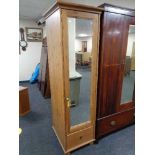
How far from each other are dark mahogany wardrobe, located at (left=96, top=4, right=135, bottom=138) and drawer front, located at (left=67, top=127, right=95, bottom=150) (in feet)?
0.41

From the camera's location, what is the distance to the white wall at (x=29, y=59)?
5.21 meters

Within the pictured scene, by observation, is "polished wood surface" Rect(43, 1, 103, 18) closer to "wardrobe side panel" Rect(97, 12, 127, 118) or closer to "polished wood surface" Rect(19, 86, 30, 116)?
"wardrobe side panel" Rect(97, 12, 127, 118)

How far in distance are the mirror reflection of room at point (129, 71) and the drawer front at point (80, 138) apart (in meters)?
0.76

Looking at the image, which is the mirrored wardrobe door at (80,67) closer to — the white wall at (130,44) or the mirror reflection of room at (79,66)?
the mirror reflection of room at (79,66)

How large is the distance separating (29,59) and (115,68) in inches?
161

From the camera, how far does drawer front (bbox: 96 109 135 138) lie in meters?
2.20

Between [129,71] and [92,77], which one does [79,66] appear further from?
[129,71]

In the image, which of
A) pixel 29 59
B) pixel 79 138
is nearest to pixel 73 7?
pixel 79 138

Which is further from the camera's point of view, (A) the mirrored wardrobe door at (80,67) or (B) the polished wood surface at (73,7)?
(A) the mirrored wardrobe door at (80,67)

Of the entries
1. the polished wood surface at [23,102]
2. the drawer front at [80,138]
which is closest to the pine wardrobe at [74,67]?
the drawer front at [80,138]

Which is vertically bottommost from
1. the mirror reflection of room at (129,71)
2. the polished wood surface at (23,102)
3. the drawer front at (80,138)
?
the drawer front at (80,138)

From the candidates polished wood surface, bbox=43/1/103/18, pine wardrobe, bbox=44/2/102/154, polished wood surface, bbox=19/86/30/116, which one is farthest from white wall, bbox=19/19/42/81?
polished wood surface, bbox=43/1/103/18

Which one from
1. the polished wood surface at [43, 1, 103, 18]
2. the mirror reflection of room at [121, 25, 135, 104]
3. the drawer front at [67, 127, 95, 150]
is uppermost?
the polished wood surface at [43, 1, 103, 18]

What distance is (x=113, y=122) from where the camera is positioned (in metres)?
2.33
